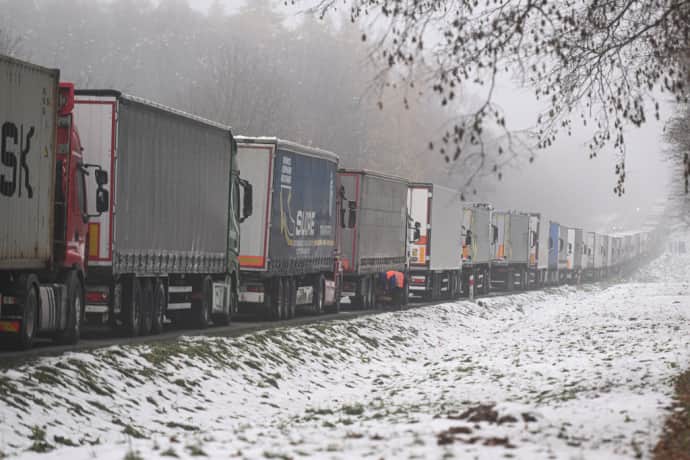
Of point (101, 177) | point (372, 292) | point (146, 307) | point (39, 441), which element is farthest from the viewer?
point (372, 292)

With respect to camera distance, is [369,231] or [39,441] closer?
[39,441]

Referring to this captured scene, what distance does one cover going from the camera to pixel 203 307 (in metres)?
24.7

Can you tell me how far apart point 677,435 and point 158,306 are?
12837mm

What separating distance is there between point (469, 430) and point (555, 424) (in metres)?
0.93

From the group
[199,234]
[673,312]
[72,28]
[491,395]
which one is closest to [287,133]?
[72,28]

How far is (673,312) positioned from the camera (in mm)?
36844

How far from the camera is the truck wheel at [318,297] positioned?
32.2 m

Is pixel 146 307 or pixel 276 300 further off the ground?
pixel 146 307

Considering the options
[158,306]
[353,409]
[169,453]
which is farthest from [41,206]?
[169,453]

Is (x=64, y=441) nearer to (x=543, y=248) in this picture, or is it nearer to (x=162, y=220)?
(x=162, y=220)

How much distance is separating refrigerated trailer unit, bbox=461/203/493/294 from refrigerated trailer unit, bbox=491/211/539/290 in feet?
7.55

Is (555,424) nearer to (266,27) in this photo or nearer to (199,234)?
(199,234)

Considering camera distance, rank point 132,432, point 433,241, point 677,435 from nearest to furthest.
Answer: point 677,435, point 132,432, point 433,241

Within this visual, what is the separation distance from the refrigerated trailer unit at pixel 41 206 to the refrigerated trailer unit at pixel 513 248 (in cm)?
4202
